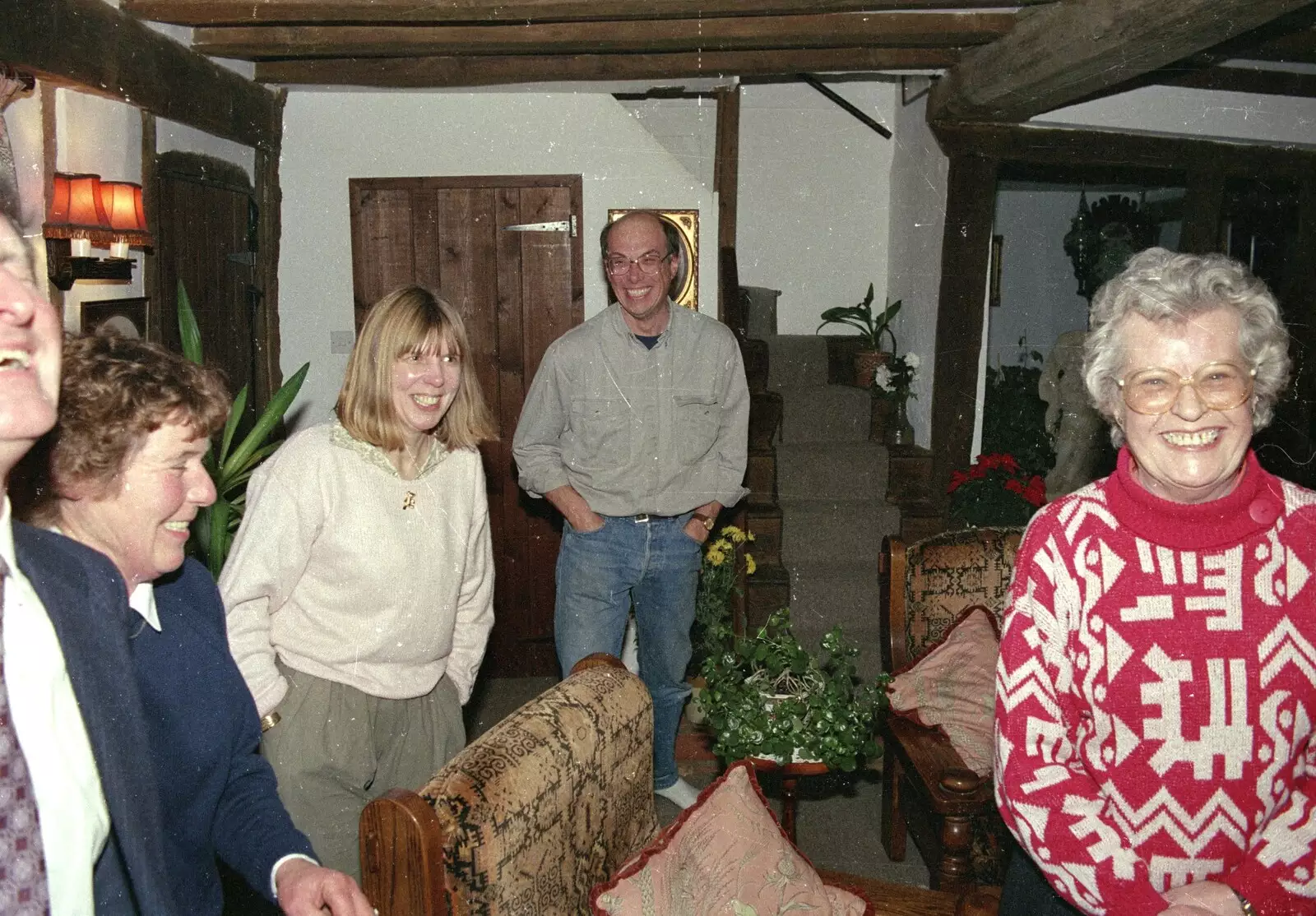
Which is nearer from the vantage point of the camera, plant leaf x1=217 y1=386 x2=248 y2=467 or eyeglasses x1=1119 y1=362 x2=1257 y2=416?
eyeglasses x1=1119 y1=362 x2=1257 y2=416

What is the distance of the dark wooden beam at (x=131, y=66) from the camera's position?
253cm

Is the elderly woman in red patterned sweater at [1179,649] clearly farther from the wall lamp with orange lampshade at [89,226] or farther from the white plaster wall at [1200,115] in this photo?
the white plaster wall at [1200,115]

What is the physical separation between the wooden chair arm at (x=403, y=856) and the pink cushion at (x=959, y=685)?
1742 mm

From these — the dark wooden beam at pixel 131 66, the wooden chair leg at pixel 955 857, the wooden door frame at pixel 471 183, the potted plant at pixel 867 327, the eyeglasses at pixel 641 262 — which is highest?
the dark wooden beam at pixel 131 66

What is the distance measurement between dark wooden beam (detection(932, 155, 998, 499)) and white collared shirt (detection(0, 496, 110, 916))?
4479mm

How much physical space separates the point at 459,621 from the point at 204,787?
80 cm

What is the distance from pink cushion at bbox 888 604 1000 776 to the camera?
275 cm

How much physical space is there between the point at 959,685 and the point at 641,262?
1460mm

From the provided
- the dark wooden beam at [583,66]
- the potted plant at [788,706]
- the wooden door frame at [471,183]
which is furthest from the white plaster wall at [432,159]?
the potted plant at [788,706]

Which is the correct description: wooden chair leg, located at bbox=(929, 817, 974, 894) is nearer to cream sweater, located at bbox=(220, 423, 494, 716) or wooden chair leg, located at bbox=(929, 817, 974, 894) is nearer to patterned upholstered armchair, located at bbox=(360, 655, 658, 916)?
patterned upholstered armchair, located at bbox=(360, 655, 658, 916)

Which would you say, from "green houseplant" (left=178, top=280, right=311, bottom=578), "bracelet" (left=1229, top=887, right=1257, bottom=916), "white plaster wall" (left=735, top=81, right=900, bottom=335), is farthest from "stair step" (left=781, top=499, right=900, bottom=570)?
"bracelet" (left=1229, top=887, right=1257, bottom=916)

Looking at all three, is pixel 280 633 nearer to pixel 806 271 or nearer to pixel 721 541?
pixel 721 541

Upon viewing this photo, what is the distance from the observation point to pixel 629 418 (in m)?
3.17

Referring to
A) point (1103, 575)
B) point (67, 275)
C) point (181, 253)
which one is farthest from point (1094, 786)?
point (181, 253)
